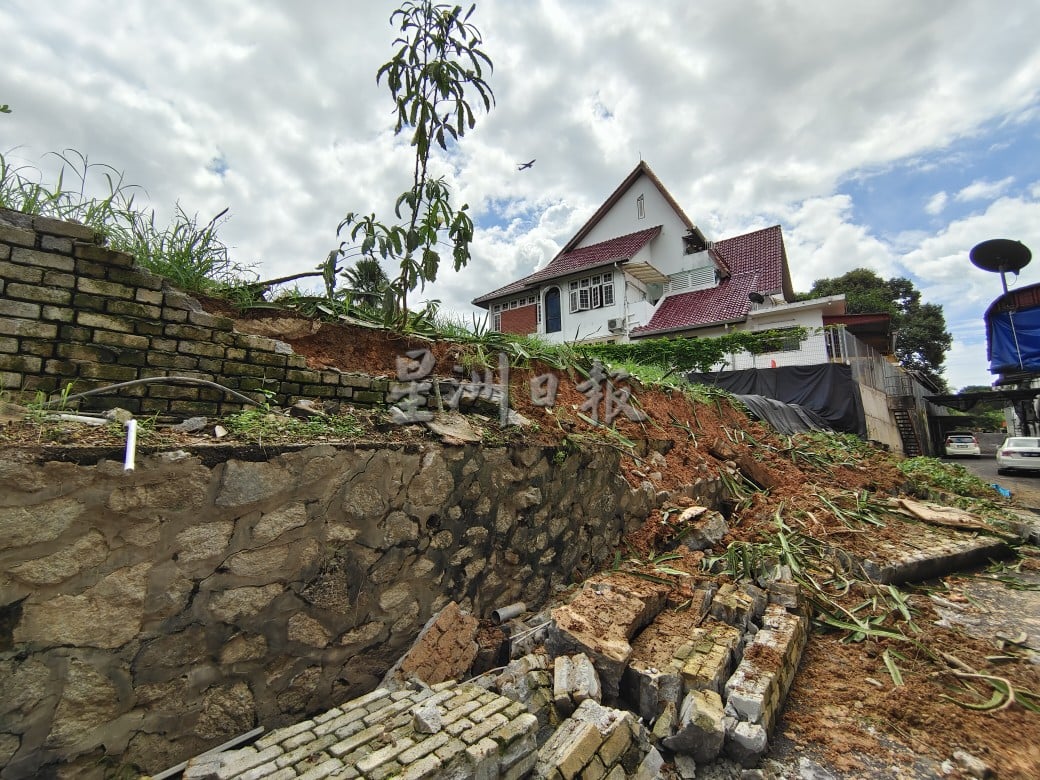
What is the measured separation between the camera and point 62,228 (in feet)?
6.90

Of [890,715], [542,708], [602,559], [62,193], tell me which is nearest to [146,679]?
[542,708]

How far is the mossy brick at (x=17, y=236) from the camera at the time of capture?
77.4 inches

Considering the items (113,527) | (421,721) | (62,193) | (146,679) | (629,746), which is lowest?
(629,746)

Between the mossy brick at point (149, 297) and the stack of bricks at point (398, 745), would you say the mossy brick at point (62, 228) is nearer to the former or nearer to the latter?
the mossy brick at point (149, 297)

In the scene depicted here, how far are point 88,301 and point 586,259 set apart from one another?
19.5m

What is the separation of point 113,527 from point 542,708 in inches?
75.3

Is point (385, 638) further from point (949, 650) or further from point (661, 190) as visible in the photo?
point (661, 190)

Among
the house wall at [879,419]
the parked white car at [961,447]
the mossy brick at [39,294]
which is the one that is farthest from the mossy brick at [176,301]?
the parked white car at [961,447]

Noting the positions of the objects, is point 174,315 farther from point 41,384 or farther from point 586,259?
point 586,259

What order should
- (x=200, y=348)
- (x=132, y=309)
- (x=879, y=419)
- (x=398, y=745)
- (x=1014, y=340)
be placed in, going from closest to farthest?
(x=398, y=745) < (x=132, y=309) < (x=200, y=348) < (x=1014, y=340) < (x=879, y=419)

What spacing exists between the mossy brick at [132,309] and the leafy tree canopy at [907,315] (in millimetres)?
33282

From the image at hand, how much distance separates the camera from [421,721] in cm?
172

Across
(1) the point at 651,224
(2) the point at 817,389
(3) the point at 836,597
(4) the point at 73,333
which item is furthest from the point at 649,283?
(4) the point at 73,333

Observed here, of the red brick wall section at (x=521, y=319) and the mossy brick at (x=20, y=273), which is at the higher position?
the red brick wall section at (x=521, y=319)
